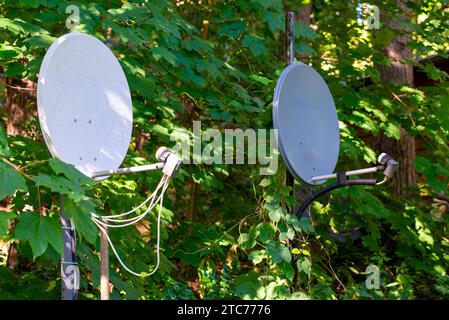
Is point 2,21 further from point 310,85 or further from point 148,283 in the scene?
point 148,283

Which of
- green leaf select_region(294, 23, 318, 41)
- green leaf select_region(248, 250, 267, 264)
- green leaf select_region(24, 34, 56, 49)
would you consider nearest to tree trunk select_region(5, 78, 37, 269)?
green leaf select_region(24, 34, 56, 49)

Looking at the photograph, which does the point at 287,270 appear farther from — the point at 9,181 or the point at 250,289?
the point at 9,181

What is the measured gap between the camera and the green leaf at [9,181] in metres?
3.00

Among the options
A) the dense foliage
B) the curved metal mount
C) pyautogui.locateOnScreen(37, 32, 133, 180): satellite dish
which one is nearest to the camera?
pyautogui.locateOnScreen(37, 32, 133, 180): satellite dish

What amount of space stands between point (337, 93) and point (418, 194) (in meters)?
2.46

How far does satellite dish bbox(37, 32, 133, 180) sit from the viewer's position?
11.2 feet

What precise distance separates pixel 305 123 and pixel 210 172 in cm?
211

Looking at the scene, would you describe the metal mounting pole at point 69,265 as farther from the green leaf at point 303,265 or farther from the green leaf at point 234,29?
the green leaf at point 234,29

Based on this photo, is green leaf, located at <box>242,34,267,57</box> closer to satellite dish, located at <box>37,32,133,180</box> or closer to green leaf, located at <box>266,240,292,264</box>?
green leaf, located at <box>266,240,292,264</box>

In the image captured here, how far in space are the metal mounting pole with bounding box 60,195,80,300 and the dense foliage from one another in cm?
6

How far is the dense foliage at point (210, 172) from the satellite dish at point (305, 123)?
0.33m

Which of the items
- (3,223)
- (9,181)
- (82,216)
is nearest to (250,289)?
(82,216)

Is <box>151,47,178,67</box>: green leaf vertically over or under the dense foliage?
over
